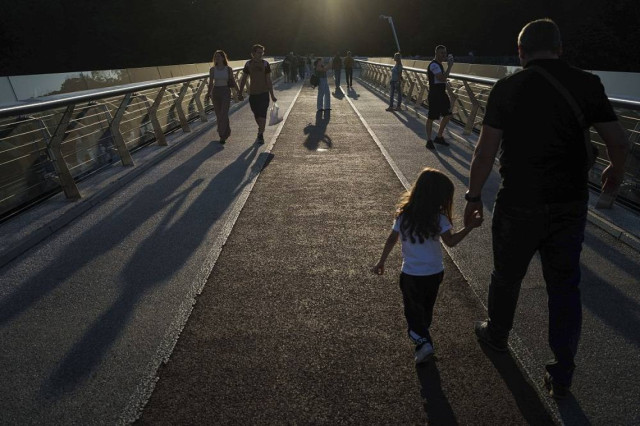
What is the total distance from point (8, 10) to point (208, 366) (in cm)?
7964

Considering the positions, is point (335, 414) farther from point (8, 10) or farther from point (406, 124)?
point (8, 10)

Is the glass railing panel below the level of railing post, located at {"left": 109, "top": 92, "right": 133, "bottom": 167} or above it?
above

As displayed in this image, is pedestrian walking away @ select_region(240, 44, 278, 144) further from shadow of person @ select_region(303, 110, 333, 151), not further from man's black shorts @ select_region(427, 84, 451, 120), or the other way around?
man's black shorts @ select_region(427, 84, 451, 120)

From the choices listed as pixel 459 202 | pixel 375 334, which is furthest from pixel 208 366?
pixel 459 202

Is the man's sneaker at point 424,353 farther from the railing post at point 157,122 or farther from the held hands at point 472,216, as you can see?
the railing post at point 157,122

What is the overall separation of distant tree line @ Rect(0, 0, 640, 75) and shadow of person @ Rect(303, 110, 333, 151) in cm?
4484

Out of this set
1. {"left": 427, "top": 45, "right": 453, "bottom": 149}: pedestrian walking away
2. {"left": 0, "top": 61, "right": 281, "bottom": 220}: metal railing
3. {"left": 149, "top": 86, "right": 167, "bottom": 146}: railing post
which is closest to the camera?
{"left": 0, "top": 61, "right": 281, "bottom": 220}: metal railing

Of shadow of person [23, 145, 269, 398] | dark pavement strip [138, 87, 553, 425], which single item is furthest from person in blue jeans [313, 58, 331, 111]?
dark pavement strip [138, 87, 553, 425]

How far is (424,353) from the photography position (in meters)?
2.76

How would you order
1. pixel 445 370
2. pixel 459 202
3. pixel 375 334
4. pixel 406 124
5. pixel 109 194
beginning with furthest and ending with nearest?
1. pixel 406 124
2. pixel 109 194
3. pixel 459 202
4. pixel 375 334
5. pixel 445 370

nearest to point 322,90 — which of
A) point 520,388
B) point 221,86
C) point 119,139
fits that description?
point 221,86

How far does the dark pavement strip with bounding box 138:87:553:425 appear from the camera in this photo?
248 cm

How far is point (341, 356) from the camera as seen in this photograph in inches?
114

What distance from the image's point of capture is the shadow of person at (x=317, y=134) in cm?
943
